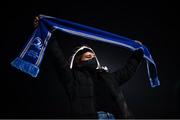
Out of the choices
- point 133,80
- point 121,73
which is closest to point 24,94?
point 121,73

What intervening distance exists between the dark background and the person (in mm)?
470

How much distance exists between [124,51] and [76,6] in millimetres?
729

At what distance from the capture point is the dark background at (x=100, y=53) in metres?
2.48

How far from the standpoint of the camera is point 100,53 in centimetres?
304

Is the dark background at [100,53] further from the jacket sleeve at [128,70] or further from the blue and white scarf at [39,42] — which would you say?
the jacket sleeve at [128,70]

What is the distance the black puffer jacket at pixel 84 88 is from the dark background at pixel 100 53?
1.70 ft

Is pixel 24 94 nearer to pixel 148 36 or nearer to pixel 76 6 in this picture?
pixel 76 6

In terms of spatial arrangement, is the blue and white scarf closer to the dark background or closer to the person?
the person

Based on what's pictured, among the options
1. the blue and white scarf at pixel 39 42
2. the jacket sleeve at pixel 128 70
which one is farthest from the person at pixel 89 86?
the blue and white scarf at pixel 39 42

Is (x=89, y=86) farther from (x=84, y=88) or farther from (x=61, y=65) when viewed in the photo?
(x=61, y=65)

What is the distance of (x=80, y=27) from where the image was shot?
2.35m

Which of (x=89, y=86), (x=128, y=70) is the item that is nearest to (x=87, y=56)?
(x=89, y=86)

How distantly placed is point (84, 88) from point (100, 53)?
1151 millimetres

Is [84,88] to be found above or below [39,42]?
below
